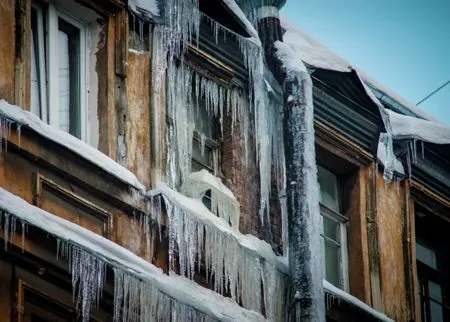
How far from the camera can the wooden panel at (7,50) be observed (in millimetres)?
12656

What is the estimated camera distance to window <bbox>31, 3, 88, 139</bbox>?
43.3ft

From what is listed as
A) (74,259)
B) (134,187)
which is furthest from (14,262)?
(134,187)

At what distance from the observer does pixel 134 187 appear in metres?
13.3

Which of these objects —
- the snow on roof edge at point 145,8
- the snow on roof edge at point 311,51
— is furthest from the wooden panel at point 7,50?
the snow on roof edge at point 311,51

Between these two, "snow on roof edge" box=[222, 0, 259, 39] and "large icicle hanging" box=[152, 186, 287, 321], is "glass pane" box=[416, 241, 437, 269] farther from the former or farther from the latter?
"snow on roof edge" box=[222, 0, 259, 39]

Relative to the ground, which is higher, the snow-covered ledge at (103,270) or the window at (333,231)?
the window at (333,231)

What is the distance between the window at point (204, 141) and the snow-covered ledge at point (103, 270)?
1.77 metres

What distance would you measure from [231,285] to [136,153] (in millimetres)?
1318

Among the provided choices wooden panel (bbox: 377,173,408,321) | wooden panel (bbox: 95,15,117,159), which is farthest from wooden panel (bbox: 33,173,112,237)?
wooden panel (bbox: 377,173,408,321)

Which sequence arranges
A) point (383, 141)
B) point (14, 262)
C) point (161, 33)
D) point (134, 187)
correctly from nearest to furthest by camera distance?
point (14, 262)
point (134, 187)
point (161, 33)
point (383, 141)

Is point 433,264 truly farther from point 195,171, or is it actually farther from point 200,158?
point 195,171

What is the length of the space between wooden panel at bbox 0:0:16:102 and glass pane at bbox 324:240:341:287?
14.9 feet

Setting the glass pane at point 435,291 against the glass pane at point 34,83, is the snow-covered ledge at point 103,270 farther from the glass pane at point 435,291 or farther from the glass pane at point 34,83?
the glass pane at point 435,291

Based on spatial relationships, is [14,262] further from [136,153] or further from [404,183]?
[404,183]
